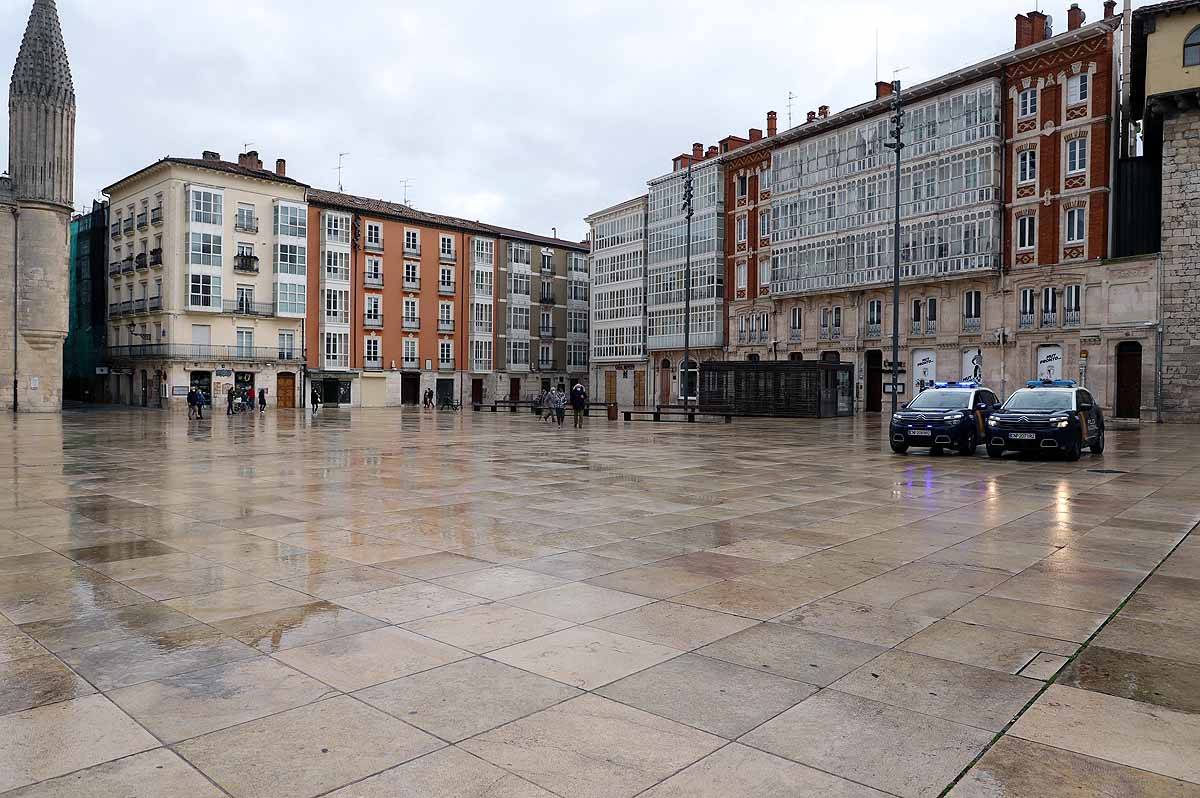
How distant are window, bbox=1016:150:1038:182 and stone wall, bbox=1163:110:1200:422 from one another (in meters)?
5.45

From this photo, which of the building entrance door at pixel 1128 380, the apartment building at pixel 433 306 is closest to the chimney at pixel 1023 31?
the building entrance door at pixel 1128 380

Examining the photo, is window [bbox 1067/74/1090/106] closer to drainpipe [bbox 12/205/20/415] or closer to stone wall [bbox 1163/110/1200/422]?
stone wall [bbox 1163/110/1200/422]

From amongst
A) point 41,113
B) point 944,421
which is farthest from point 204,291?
point 944,421

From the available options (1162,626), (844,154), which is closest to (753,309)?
(844,154)

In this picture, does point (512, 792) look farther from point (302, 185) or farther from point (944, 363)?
point (302, 185)

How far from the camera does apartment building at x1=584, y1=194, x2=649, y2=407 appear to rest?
66.7m

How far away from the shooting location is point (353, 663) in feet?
15.2

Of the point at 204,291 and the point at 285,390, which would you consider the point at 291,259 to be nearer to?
the point at 204,291

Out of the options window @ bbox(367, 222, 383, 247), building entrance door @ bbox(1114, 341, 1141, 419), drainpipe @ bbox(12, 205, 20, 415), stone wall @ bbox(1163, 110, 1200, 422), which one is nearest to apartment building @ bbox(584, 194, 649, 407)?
window @ bbox(367, 222, 383, 247)

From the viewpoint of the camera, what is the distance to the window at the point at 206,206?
55656 mm

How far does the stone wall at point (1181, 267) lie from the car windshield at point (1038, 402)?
923 inches

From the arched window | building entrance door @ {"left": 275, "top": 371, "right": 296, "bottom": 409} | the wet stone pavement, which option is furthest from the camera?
building entrance door @ {"left": 275, "top": 371, "right": 296, "bottom": 409}

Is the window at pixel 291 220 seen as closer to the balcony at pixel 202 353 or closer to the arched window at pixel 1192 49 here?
the balcony at pixel 202 353

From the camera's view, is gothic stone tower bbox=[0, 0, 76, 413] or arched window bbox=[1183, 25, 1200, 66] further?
gothic stone tower bbox=[0, 0, 76, 413]
